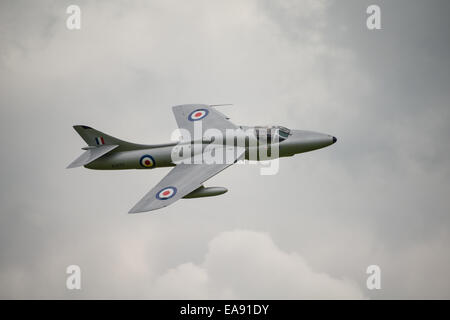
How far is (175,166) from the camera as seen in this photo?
3262 centimetres

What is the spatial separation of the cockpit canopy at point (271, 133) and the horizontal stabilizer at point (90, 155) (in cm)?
755

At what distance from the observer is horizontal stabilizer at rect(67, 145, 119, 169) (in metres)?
33.0

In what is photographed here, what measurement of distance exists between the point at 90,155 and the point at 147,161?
3.03 meters

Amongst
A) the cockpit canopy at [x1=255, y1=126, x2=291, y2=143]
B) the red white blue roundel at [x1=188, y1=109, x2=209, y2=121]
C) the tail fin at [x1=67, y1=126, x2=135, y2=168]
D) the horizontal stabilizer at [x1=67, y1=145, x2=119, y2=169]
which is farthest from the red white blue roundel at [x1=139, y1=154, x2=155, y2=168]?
the cockpit canopy at [x1=255, y1=126, x2=291, y2=143]

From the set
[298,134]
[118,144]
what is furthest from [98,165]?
[298,134]

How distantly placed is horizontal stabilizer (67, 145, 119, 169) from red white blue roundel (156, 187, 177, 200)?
16.2 feet

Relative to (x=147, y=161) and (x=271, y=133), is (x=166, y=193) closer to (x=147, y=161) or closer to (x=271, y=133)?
(x=147, y=161)

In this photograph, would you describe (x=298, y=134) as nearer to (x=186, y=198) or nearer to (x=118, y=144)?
(x=186, y=198)

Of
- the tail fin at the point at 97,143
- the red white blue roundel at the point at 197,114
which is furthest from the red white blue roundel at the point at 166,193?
the red white blue roundel at the point at 197,114

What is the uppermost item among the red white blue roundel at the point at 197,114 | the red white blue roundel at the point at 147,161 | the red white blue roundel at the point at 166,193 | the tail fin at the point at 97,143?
the red white blue roundel at the point at 197,114

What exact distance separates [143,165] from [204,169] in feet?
12.8

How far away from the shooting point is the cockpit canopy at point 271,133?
108 ft

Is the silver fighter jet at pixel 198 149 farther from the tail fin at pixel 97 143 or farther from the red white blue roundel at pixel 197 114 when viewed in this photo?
the red white blue roundel at pixel 197 114

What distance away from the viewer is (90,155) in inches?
1315
